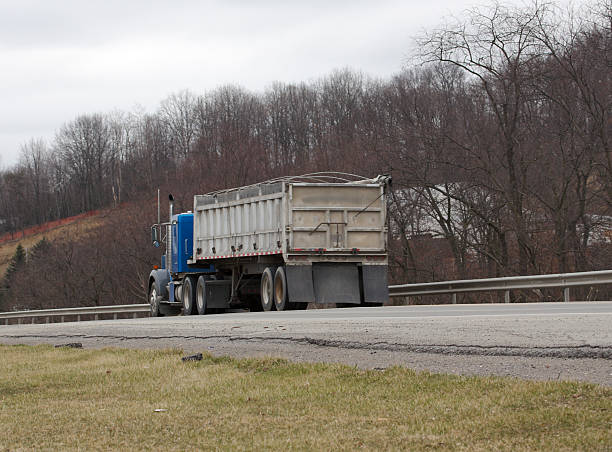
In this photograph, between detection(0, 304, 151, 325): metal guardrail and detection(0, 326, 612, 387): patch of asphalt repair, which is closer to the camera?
detection(0, 326, 612, 387): patch of asphalt repair

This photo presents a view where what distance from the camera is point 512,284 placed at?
2133cm

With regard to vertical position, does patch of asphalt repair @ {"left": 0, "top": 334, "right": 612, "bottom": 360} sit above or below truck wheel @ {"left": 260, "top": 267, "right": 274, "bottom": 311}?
below

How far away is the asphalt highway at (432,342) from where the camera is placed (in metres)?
8.42

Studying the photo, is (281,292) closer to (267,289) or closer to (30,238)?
(267,289)

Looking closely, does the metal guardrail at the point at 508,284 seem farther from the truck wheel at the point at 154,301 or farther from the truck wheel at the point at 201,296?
the truck wheel at the point at 154,301

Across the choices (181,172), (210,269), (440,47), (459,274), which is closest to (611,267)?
(459,274)

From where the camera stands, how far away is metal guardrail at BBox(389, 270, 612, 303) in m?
19.3

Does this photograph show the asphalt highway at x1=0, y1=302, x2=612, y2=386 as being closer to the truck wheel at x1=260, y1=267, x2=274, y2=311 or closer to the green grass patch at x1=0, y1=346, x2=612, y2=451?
the green grass patch at x1=0, y1=346, x2=612, y2=451

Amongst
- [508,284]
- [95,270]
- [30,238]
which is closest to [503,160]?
[508,284]

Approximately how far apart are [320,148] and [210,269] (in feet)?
145

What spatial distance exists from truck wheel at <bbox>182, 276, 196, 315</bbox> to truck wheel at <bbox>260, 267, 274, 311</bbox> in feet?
12.9

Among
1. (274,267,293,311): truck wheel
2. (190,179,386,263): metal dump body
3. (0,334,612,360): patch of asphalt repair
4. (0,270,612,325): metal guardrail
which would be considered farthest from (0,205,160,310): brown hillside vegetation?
(0,334,612,360): patch of asphalt repair

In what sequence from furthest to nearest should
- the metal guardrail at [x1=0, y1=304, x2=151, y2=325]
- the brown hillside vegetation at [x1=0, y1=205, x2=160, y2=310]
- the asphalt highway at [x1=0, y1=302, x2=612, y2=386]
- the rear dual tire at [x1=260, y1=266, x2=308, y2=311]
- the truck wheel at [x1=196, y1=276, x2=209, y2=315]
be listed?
the brown hillside vegetation at [x1=0, y1=205, x2=160, y2=310]
the metal guardrail at [x1=0, y1=304, x2=151, y2=325]
the truck wheel at [x1=196, y1=276, x2=209, y2=315]
the rear dual tire at [x1=260, y1=266, x2=308, y2=311]
the asphalt highway at [x1=0, y1=302, x2=612, y2=386]

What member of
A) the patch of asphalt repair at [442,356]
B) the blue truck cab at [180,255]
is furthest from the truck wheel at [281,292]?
the patch of asphalt repair at [442,356]
